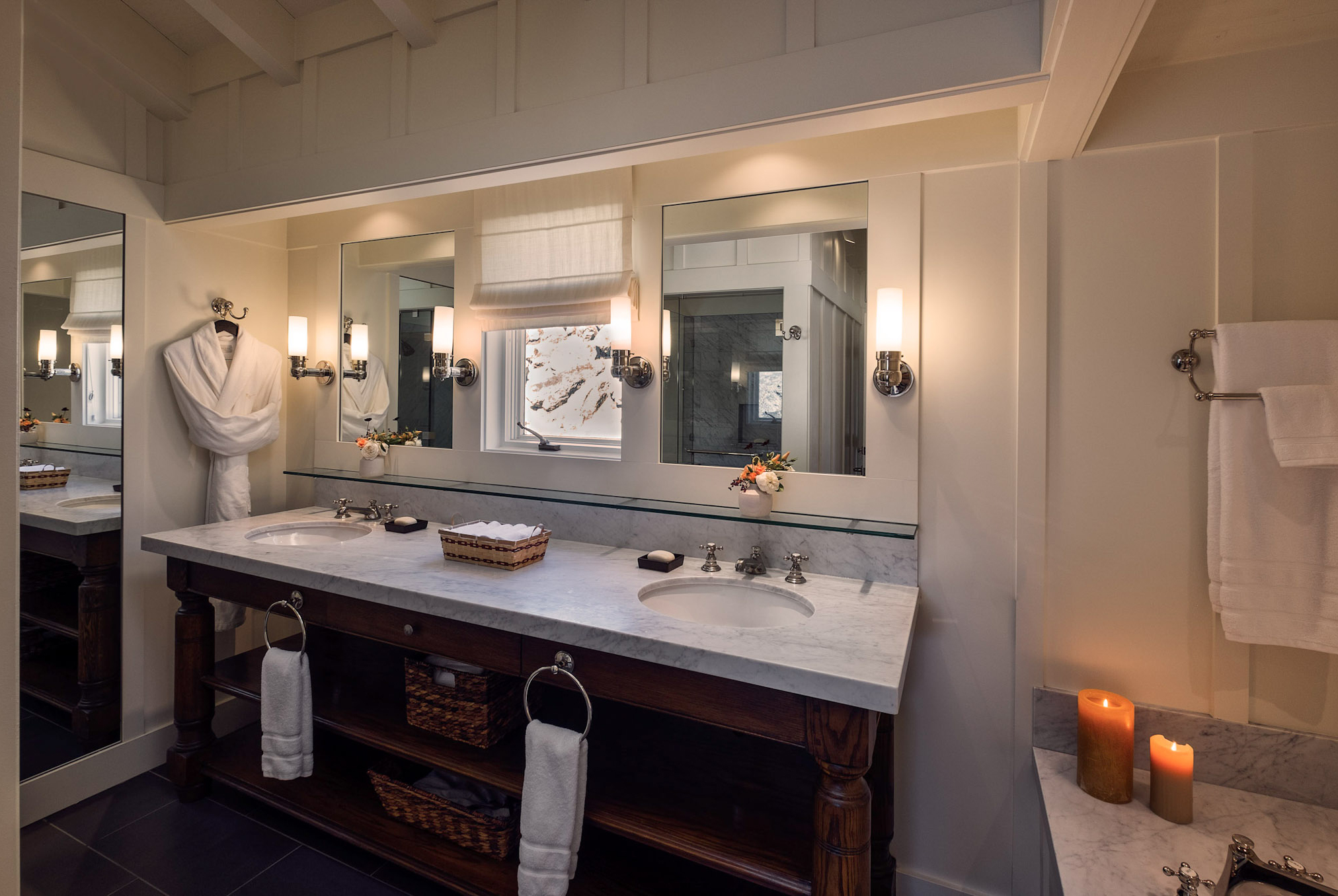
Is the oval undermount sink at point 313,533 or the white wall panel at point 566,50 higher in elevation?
the white wall panel at point 566,50

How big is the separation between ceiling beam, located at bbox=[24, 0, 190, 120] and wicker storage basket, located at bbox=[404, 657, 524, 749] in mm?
2293

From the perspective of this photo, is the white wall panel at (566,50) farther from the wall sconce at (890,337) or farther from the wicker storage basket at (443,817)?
the wicker storage basket at (443,817)

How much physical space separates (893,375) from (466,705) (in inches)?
59.2

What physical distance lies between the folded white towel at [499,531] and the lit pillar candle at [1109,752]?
1509 millimetres

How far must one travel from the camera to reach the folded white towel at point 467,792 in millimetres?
1731

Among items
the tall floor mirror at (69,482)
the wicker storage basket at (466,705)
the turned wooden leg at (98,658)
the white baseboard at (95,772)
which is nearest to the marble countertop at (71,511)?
the tall floor mirror at (69,482)

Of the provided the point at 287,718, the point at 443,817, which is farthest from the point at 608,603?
the point at 287,718

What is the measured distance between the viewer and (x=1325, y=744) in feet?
4.35

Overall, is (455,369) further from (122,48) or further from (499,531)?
(122,48)

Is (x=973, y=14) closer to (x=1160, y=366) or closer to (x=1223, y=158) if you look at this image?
(x=1223, y=158)

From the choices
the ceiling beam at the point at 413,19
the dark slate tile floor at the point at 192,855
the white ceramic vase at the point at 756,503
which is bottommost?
the dark slate tile floor at the point at 192,855

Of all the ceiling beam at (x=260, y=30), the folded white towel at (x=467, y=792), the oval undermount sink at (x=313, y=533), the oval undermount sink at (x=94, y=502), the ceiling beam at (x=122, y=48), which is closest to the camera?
the folded white towel at (x=467, y=792)

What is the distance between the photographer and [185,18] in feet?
7.04

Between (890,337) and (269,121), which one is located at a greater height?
(269,121)
